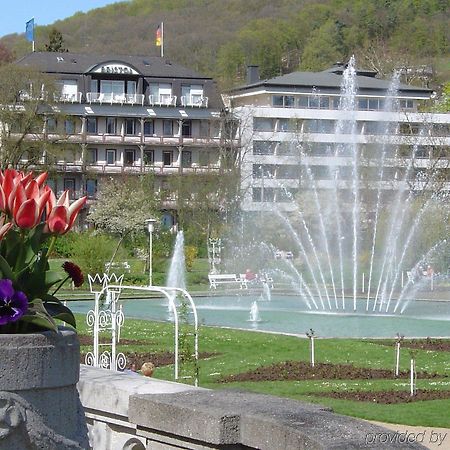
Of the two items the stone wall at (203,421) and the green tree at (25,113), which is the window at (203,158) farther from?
the stone wall at (203,421)

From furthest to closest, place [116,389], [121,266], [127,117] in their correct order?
[127,117], [121,266], [116,389]

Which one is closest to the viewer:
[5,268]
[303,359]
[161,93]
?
[5,268]

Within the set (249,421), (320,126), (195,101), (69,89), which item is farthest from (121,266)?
(249,421)

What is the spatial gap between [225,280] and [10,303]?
1760 inches

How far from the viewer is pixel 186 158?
87.9 meters

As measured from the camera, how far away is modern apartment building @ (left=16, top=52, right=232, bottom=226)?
8531 cm

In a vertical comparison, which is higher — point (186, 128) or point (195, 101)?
Result: point (195, 101)

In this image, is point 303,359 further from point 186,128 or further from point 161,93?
point 161,93

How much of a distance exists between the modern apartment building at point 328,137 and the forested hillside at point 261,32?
39659 mm

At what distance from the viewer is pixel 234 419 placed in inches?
191

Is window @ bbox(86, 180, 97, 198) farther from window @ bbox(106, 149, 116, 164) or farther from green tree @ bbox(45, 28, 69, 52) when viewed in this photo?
green tree @ bbox(45, 28, 69, 52)

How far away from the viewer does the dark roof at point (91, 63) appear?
87562mm

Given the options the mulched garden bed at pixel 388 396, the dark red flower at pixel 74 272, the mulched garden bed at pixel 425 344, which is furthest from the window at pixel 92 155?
the dark red flower at pixel 74 272

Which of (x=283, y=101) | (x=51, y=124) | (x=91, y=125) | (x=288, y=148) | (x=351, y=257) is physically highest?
(x=283, y=101)
